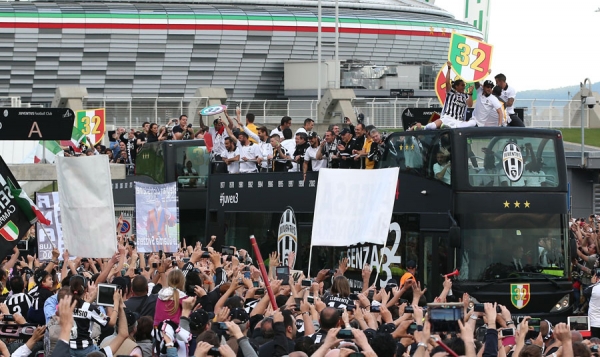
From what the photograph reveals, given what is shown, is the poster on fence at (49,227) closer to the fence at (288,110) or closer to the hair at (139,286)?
the hair at (139,286)

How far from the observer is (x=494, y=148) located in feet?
53.3

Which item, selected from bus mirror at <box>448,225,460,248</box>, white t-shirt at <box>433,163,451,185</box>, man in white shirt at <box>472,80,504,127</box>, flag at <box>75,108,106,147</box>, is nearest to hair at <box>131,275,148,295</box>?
bus mirror at <box>448,225,460,248</box>

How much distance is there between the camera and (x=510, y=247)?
1585cm

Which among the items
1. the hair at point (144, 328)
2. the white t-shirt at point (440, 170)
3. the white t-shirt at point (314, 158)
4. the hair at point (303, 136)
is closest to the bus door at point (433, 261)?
the white t-shirt at point (440, 170)

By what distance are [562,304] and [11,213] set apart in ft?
22.0

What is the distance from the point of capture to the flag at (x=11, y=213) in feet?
40.9

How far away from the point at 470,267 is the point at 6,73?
220 ft

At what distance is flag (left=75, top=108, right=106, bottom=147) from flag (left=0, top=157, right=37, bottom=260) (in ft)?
72.8

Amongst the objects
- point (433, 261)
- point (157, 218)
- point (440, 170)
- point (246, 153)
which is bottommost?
point (433, 261)

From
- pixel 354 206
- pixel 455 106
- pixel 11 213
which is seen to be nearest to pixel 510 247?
pixel 354 206

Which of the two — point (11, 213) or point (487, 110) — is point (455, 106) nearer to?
point (487, 110)

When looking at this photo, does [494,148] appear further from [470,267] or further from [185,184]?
[185,184]

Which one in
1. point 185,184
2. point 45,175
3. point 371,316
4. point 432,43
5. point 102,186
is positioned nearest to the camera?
point 371,316

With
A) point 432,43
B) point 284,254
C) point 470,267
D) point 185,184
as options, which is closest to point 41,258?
point 284,254
